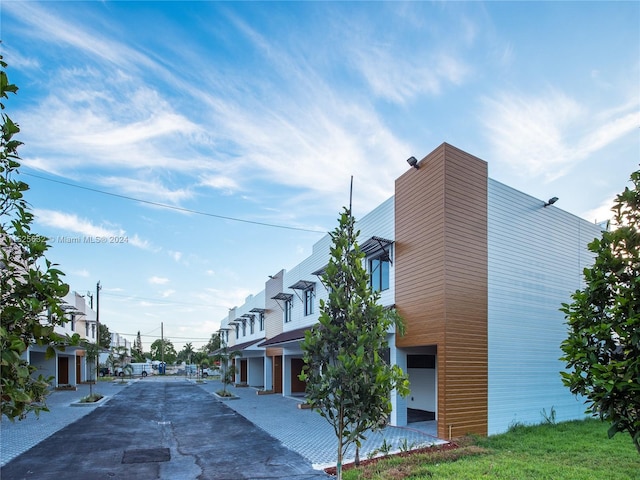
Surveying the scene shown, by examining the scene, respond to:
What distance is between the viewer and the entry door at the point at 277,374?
88.4 feet

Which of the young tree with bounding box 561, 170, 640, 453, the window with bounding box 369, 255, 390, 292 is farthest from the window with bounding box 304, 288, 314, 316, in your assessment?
the young tree with bounding box 561, 170, 640, 453

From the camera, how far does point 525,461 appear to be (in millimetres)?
8641

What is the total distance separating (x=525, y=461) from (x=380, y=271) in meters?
7.57

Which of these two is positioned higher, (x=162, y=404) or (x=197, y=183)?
(x=197, y=183)

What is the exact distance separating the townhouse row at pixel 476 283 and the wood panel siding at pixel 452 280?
3 centimetres

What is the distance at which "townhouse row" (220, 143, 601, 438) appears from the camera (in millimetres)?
11555

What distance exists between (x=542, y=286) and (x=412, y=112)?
23.7ft

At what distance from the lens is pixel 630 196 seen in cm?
412

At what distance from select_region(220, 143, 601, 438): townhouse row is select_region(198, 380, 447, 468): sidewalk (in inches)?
30.0

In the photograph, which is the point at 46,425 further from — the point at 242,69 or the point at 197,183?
the point at 242,69

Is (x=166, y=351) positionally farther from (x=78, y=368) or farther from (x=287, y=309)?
(x=287, y=309)

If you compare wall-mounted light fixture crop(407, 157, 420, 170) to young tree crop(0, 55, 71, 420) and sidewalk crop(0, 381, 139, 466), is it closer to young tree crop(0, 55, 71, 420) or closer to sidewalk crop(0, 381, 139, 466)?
sidewalk crop(0, 381, 139, 466)

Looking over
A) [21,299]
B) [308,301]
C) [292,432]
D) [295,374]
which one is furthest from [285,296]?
[21,299]

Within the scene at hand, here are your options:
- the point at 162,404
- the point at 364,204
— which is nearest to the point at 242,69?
the point at 364,204
